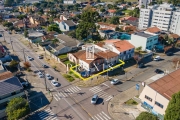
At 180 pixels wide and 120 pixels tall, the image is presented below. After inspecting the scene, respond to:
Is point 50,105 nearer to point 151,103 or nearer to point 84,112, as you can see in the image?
point 84,112

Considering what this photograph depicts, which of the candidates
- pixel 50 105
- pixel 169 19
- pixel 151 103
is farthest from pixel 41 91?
pixel 169 19

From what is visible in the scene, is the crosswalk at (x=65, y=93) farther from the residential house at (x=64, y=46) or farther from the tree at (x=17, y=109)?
the residential house at (x=64, y=46)

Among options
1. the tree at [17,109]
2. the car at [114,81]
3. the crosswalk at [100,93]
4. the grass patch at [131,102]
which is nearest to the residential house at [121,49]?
the car at [114,81]

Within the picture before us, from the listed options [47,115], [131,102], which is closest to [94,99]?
[131,102]

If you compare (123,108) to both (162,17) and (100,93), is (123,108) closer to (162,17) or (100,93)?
(100,93)

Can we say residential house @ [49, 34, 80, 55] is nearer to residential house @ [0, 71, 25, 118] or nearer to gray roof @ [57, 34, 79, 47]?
gray roof @ [57, 34, 79, 47]

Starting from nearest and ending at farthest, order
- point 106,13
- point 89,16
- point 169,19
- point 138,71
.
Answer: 1. point 138,71
2. point 89,16
3. point 169,19
4. point 106,13
